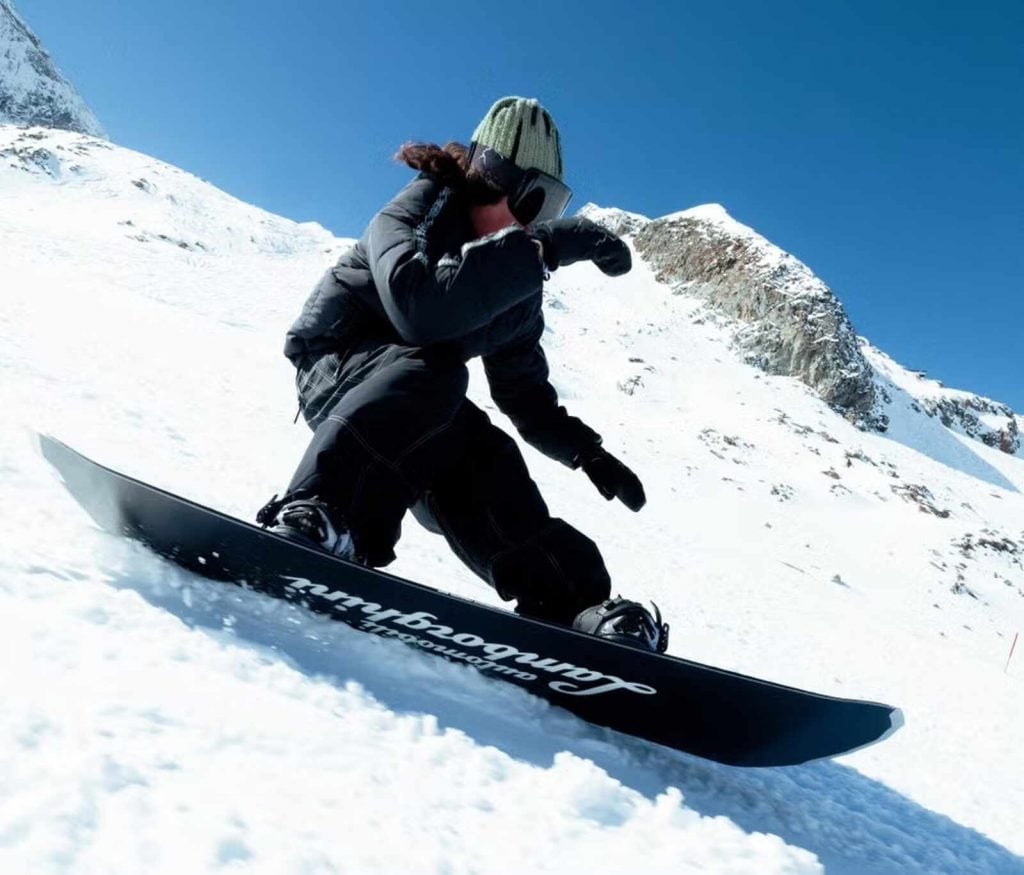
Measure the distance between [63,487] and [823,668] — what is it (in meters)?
4.94

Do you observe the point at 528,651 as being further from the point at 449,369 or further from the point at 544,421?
the point at 544,421

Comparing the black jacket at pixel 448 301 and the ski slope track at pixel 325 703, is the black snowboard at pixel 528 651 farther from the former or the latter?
the black jacket at pixel 448 301

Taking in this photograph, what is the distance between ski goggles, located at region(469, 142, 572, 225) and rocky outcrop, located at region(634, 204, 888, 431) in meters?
33.0

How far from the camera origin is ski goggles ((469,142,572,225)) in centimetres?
215

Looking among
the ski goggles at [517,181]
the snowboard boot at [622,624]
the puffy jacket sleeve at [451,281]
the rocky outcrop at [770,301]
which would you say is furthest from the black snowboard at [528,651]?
the rocky outcrop at [770,301]

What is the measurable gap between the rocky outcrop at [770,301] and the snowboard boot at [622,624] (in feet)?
109

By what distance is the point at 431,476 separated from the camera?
213 centimetres

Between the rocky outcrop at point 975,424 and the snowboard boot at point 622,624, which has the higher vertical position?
the rocky outcrop at point 975,424

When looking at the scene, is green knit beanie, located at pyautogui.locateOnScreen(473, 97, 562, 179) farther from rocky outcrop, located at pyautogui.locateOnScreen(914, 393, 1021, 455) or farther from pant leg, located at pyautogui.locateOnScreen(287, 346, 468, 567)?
rocky outcrop, located at pyautogui.locateOnScreen(914, 393, 1021, 455)

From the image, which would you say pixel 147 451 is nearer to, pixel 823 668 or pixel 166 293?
pixel 823 668

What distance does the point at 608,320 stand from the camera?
30.4m

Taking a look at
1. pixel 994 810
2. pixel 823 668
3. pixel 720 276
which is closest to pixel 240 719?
pixel 994 810

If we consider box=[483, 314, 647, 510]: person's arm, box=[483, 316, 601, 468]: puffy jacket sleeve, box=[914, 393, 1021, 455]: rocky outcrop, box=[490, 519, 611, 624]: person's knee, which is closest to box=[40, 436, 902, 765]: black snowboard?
box=[490, 519, 611, 624]: person's knee

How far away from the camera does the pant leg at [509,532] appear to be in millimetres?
2109
